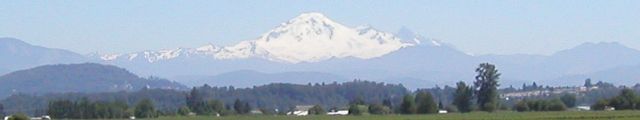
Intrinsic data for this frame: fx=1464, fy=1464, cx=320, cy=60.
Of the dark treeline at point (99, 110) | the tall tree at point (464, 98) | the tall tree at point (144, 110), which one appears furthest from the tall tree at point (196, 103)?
the tall tree at point (464, 98)

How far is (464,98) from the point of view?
461 feet

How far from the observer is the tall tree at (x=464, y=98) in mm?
139625

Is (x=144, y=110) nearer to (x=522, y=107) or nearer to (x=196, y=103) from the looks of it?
(x=196, y=103)

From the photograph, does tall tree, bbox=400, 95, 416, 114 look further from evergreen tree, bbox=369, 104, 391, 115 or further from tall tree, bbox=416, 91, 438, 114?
evergreen tree, bbox=369, 104, 391, 115

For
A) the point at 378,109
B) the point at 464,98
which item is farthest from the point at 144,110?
the point at 464,98

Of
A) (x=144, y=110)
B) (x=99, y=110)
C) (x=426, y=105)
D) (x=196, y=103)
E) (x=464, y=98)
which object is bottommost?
(x=426, y=105)

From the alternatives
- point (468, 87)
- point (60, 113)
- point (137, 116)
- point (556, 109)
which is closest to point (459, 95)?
point (468, 87)

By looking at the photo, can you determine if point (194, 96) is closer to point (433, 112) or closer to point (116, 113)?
point (116, 113)

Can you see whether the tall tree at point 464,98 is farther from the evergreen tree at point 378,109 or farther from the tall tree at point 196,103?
the tall tree at point 196,103

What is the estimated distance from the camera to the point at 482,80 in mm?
141875

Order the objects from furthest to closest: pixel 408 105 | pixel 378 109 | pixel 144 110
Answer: pixel 144 110, pixel 378 109, pixel 408 105

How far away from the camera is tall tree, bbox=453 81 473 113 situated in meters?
140

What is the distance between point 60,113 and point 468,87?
45.5 meters

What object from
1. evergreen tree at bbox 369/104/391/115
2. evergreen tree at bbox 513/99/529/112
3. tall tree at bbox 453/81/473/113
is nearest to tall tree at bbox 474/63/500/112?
tall tree at bbox 453/81/473/113
